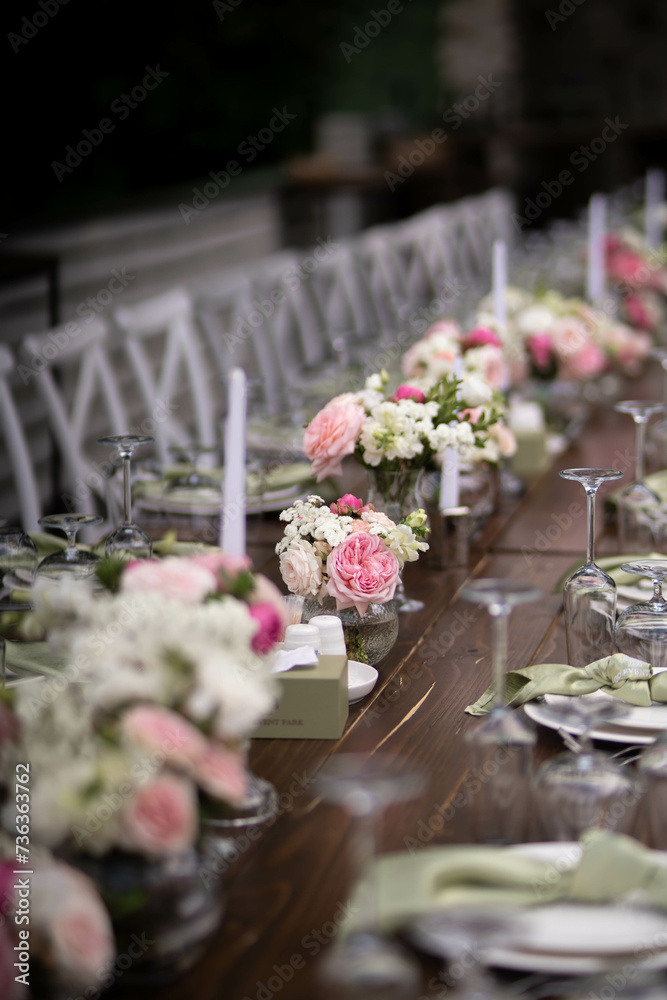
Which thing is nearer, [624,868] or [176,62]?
[624,868]

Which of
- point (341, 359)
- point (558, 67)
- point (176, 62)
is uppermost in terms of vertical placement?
point (558, 67)

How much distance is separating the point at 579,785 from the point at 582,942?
17 cm

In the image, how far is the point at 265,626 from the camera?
103 cm

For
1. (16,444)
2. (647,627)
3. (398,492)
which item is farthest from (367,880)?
(16,444)

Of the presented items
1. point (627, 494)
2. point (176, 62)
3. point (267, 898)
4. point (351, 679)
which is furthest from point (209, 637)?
point (176, 62)

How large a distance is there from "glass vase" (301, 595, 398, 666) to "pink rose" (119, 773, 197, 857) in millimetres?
671

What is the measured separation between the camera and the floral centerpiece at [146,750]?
2.78ft

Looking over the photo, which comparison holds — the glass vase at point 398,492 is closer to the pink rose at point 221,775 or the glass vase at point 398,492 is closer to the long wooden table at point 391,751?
the long wooden table at point 391,751

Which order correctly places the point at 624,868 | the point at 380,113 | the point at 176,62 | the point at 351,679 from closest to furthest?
the point at 624,868
the point at 351,679
the point at 176,62
the point at 380,113

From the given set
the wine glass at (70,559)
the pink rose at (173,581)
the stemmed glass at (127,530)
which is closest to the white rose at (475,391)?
the stemmed glass at (127,530)

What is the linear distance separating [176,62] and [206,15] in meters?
0.45

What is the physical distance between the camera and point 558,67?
11070 millimetres

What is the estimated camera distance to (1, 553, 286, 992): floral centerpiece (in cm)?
85

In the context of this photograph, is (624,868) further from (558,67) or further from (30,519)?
(558,67)
